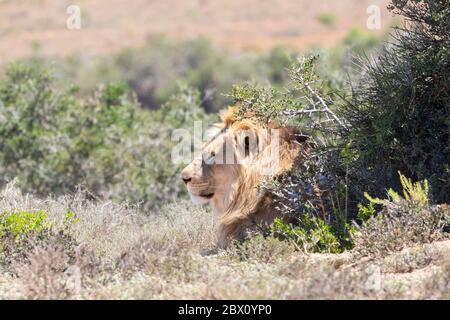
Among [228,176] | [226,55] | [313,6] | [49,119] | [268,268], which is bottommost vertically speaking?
[268,268]

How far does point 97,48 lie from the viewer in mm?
57688

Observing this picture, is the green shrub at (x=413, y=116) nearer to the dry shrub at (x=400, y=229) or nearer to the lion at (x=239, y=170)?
the dry shrub at (x=400, y=229)

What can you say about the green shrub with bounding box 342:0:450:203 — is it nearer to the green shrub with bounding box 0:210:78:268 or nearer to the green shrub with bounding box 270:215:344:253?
the green shrub with bounding box 270:215:344:253

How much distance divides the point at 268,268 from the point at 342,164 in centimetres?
200

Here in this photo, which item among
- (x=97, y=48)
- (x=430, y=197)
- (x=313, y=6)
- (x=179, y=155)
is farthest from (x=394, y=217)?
(x=313, y=6)

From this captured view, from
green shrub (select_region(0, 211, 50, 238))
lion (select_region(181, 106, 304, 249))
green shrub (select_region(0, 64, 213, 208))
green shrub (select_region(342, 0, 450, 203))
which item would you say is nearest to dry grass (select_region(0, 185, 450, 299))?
green shrub (select_region(0, 211, 50, 238))

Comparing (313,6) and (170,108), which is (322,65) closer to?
(170,108)

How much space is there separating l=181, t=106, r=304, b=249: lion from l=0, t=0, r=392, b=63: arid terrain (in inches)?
1860

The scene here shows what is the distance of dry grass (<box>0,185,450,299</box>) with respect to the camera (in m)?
5.79

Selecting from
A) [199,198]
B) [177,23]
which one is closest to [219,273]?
[199,198]

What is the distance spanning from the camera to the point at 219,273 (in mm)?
6406

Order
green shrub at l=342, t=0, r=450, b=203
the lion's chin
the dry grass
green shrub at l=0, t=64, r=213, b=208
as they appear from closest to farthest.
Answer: the dry grass
green shrub at l=342, t=0, r=450, b=203
the lion's chin
green shrub at l=0, t=64, r=213, b=208

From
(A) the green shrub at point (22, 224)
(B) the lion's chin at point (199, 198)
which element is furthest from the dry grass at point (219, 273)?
(B) the lion's chin at point (199, 198)

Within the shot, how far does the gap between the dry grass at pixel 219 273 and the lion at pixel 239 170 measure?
0.51 m
